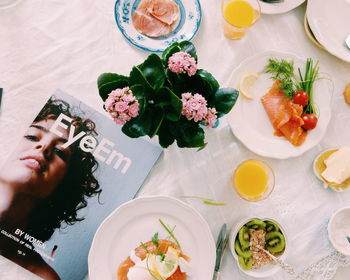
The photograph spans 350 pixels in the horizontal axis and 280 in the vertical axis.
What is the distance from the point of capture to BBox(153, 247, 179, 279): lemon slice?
2.65 feet

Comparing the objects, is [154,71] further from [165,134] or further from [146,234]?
[146,234]

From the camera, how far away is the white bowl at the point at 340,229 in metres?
0.93

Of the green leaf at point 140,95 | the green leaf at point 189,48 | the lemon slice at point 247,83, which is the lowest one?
the lemon slice at point 247,83

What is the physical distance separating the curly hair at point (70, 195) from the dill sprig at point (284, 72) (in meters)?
0.51

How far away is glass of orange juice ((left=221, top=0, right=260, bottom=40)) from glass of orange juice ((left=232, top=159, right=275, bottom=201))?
0.36 m

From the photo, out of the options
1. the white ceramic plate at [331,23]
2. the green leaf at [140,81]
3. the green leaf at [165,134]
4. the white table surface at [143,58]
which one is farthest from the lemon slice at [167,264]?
the white ceramic plate at [331,23]

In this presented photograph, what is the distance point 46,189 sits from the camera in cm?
92

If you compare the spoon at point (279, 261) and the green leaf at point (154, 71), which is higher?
the green leaf at point (154, 71)

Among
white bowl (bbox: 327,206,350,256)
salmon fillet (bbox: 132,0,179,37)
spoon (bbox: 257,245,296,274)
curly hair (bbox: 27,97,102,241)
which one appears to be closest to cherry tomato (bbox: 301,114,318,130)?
white bowl (bbox: 327,206,350,256)

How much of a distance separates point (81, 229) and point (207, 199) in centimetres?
34

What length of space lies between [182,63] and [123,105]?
0.14 metres

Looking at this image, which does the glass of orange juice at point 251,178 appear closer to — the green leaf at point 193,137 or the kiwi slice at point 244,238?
the kiwi slice at point 244,238

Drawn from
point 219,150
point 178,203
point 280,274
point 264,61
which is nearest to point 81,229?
point 178,203

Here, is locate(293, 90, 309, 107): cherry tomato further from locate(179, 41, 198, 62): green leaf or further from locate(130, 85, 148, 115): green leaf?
locate(130, 85, 148, 115): green leaf
